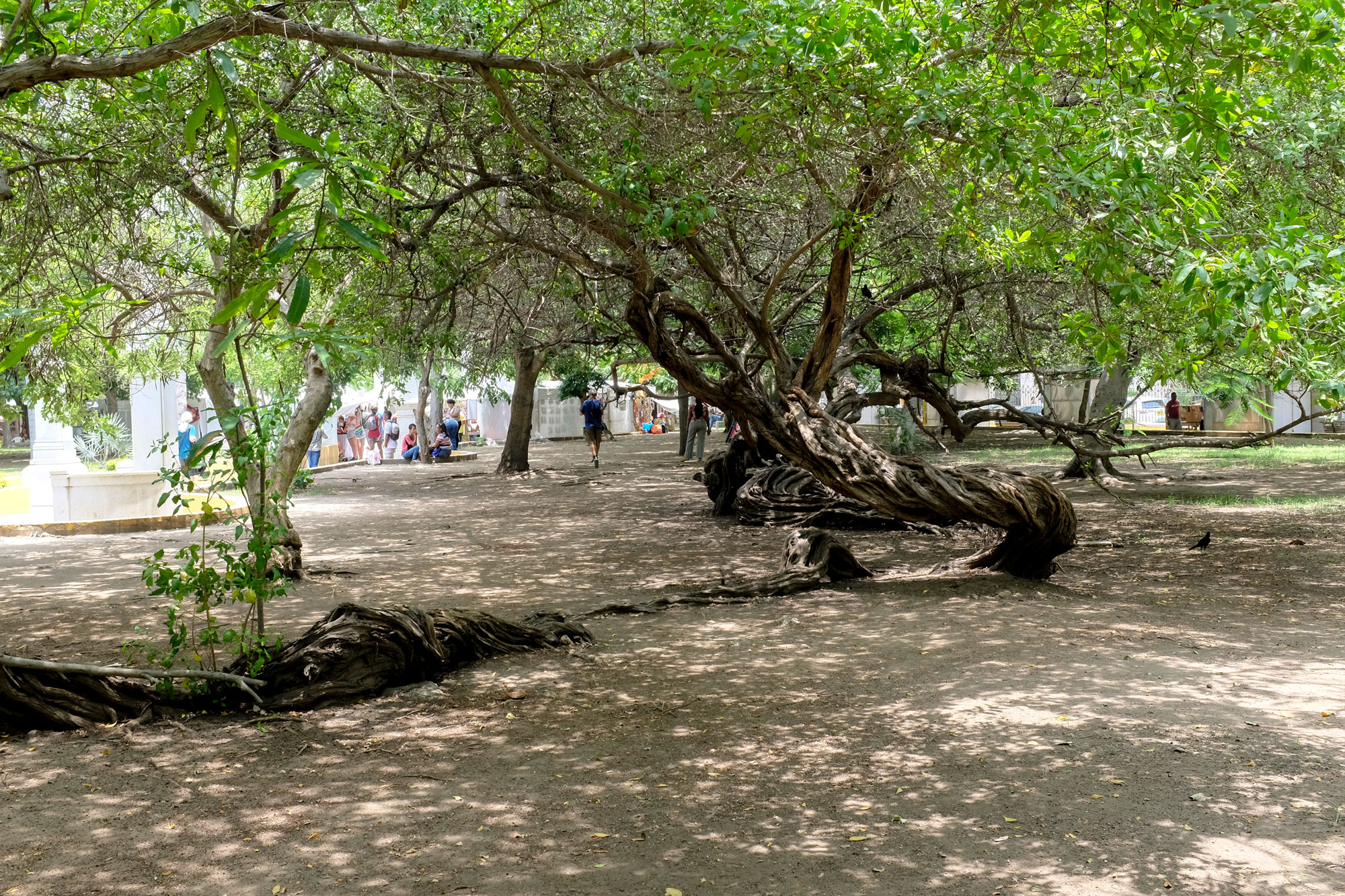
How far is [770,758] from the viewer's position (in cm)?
482

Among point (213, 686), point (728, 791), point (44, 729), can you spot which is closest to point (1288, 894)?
point (728, 791)

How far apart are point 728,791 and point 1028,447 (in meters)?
24.8

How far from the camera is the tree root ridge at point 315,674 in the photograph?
5242mm

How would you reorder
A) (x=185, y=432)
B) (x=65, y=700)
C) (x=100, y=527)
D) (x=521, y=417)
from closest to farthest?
(x=65, y=700) < (x=100, y=527) < (x=185, y=432) < (x=521, y=417)

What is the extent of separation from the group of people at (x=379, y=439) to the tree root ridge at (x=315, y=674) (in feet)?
71.6

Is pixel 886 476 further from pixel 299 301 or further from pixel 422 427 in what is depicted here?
pixel 422 427


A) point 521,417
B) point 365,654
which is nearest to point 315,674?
point 365,654

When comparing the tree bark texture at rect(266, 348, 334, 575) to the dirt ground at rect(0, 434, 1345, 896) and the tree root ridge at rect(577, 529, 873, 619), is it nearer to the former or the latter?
the dirt ground at rect(0, 434, 1345, 896)

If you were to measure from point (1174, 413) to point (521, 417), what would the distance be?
19.7 m

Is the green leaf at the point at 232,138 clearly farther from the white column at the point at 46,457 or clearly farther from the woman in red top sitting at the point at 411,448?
the woman in red top sitting at the point at 411,448

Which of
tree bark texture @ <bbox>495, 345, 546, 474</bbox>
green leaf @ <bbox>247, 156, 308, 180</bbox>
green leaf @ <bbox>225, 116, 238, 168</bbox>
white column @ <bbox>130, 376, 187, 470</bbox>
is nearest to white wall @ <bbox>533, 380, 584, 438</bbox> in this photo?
tree bark texture @ <bbox>495, 345, 546, 474</bbox>

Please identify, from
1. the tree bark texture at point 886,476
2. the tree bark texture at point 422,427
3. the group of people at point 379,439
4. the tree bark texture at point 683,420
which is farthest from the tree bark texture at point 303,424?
the group of people at point 379,439

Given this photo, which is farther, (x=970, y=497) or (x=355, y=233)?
(x=970, y=497)

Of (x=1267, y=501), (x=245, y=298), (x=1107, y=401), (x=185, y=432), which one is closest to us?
(x=245, y=298)
